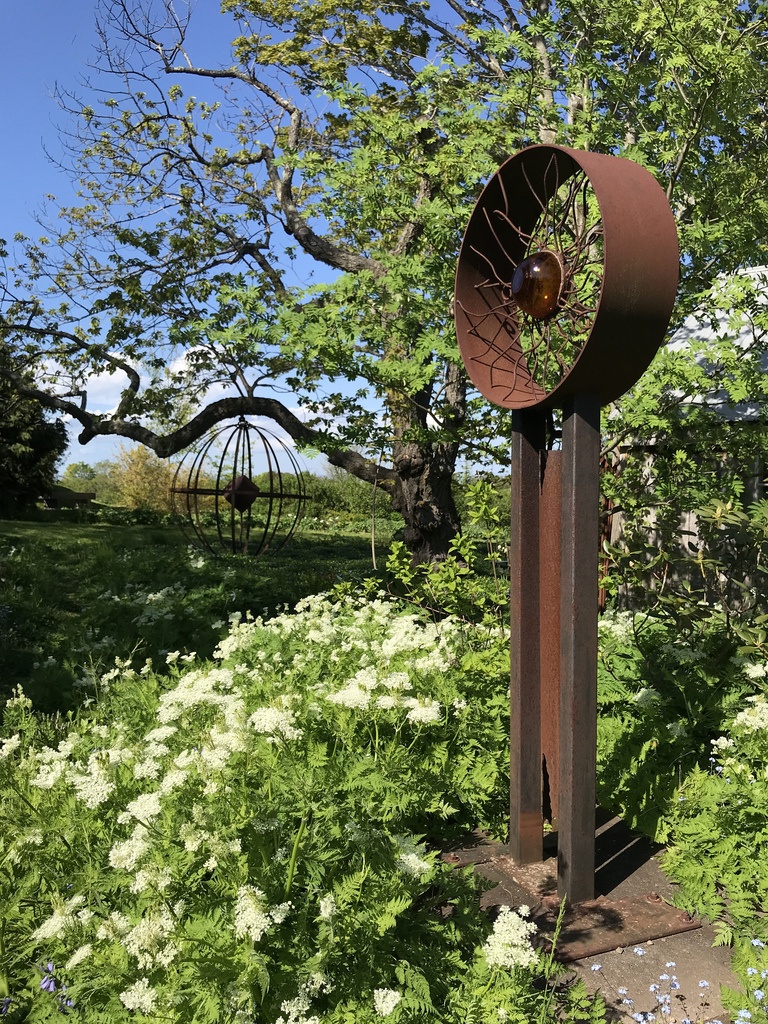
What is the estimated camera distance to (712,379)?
5.11 metres

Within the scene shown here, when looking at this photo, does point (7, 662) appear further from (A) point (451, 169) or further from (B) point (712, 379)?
(B) point (712, 379)

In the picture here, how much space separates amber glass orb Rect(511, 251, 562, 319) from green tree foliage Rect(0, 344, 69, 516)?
16.2m

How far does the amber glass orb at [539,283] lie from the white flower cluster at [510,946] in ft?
7.17

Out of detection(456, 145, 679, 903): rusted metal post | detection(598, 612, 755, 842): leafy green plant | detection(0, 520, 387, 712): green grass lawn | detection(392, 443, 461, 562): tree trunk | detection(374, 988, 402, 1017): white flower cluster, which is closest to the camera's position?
detection(374, 988, 402, 1017): white flower cluster

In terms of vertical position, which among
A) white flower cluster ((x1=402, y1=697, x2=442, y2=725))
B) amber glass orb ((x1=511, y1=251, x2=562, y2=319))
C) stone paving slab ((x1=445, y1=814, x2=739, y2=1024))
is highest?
amber glass orb ((x1=511, y1=251, x2=562, y2=319))

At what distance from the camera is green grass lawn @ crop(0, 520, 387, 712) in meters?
6.33

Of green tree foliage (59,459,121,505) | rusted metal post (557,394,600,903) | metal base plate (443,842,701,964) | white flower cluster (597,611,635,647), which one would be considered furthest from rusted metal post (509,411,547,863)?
green tree foliage (59,459,121,505)

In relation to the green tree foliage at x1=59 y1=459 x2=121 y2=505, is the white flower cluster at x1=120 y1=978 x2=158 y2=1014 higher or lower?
lower

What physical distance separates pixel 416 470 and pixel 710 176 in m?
4.74

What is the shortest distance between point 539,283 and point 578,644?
142 centimetres

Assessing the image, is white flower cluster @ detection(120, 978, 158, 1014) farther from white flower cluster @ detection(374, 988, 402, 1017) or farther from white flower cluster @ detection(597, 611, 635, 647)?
white flower cluster @ detection(597, 611, 635, 647)

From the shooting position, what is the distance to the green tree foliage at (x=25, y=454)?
17547mm

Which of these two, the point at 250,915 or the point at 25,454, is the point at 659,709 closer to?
the point at 250,915

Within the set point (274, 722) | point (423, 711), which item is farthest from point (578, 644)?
point (274, 722)
